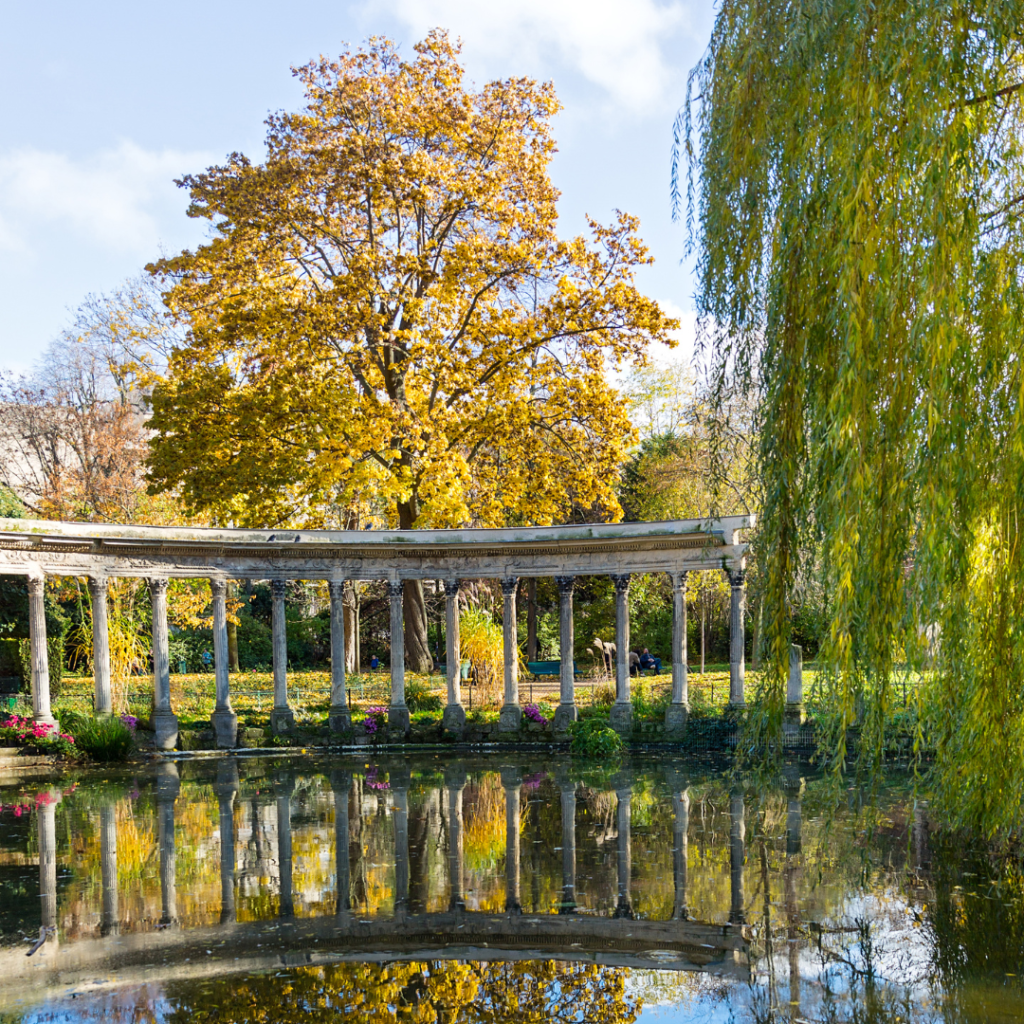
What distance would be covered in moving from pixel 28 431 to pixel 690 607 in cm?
2842

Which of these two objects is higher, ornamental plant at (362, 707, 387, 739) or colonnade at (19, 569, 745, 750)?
colonnade at (19, 569, 745, 750)

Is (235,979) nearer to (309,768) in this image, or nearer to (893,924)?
(893,924)

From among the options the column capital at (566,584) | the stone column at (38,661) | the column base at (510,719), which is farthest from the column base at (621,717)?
the stone column at (38,661)

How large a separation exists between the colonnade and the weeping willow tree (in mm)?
15978

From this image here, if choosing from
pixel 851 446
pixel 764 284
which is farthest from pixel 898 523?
pixel 764 284

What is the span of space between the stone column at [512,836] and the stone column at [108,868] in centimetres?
456

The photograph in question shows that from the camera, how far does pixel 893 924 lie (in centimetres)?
1044

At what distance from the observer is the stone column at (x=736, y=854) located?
11133mm

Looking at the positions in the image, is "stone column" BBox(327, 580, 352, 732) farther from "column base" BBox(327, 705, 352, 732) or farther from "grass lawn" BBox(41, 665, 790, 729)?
"grass lawn" BBox(41, 665, 790, 729)

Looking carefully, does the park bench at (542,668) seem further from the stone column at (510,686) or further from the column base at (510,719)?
the column base at (510,719)

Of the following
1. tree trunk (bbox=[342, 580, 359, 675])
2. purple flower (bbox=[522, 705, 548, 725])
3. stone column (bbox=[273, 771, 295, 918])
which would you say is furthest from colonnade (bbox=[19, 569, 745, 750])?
tree trunk (bbox=[342, 580, 359, 675])

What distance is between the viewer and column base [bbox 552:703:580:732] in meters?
26.4

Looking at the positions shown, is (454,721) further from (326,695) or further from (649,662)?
(649,662)

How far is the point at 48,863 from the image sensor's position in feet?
47.4
